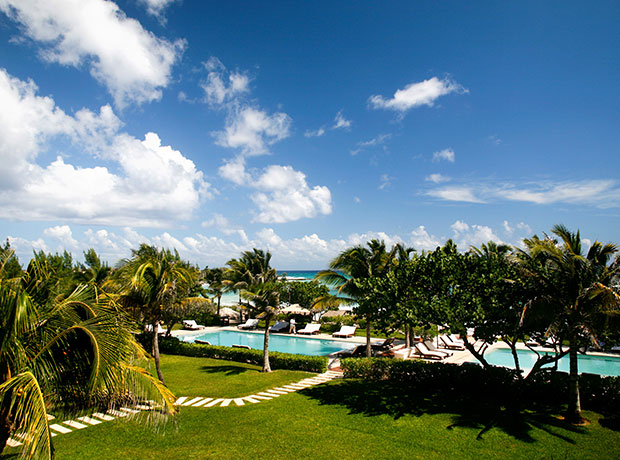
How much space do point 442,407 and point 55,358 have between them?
11.9 meters

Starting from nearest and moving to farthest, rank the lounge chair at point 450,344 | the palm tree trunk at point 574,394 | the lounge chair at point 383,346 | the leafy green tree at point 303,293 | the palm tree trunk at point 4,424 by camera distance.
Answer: the palm tree trunk at point 4,424 → the palm tree trunk at point 574,394 → the lounge chair at point 383,346 → the lounge chair at point 450,344 → the leafy green tree at point 303,293

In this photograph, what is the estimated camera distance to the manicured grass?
50.2 feet

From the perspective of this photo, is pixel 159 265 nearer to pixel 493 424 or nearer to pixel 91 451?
pixel 91 451

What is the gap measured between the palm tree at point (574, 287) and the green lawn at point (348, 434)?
1.98m

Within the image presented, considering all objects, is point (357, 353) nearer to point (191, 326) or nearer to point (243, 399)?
point (243, 399)

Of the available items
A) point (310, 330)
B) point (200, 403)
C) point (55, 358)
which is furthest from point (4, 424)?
point (310, 330)

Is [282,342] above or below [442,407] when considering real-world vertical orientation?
below

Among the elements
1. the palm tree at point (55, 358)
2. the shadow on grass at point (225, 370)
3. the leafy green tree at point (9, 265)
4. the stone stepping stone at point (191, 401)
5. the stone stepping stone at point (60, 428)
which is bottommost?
the shadow on grass at point (225, 370)

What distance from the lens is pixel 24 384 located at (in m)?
4.81

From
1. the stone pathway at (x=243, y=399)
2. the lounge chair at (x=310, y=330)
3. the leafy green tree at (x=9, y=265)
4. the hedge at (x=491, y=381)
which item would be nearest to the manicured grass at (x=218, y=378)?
the stone pathway at (x=243, y=399)

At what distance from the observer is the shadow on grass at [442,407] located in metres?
10.7

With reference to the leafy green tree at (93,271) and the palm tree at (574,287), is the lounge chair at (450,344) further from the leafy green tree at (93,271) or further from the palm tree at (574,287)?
the leafy green tree at (93,271)

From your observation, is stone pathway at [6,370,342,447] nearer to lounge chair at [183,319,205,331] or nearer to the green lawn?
the green lawn

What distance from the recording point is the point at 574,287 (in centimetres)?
1069
